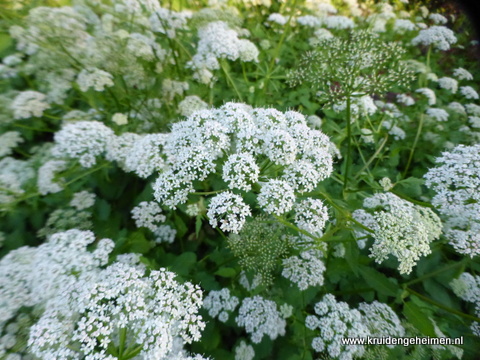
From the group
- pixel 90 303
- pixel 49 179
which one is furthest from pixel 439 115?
pixel 49 179

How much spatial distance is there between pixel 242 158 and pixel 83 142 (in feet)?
6.58

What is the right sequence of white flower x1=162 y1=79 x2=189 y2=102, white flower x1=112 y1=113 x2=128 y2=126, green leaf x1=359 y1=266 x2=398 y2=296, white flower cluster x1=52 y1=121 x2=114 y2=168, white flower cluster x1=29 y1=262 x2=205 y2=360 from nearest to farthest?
1. white flower cluster x1=29 y1=262 x2=205 y2=360
2. green leaf x1=359 y1=266 x2=398 y2=296
3. white flower cluster x1=52 y1=121 x2=114 y2=168
4. white flower x1=112 y1=113 x2=128 y2=126
5. white flower x1=162 y1=79 x2=189 y2=102

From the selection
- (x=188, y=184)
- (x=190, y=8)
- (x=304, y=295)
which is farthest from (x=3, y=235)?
(x=190, y=8)

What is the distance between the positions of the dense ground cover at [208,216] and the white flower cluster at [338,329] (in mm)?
15

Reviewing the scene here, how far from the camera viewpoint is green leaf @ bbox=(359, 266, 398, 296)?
272cm

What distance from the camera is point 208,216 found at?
243 cm

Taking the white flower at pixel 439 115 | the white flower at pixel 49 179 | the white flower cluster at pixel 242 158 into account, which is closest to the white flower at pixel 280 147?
the white flower cluster at pixel 242 158

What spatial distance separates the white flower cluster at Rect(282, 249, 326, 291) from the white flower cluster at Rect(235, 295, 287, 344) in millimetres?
360

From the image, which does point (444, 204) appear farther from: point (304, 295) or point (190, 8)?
point (190, 8)

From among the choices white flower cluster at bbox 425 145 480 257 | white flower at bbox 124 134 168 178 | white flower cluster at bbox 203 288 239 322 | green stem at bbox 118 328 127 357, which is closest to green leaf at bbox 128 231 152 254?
white flower at bbox 124 134 168 178

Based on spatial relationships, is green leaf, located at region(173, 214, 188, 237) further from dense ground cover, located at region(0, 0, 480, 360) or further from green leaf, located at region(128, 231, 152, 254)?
green leaf, located at region(128, 231, 152, 254)

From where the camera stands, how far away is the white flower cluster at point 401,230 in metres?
2.50

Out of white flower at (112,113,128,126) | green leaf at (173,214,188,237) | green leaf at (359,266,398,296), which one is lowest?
green leaf at (173,214,188,237)

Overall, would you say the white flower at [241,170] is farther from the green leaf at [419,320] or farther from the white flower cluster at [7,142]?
the white flower cluster at [7,142]
